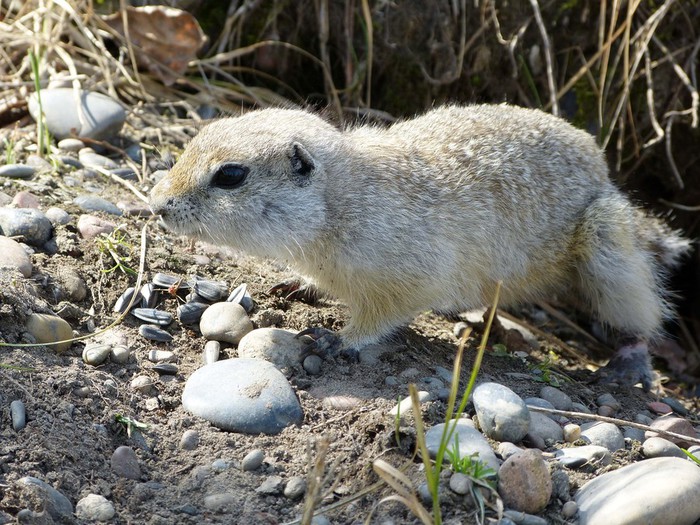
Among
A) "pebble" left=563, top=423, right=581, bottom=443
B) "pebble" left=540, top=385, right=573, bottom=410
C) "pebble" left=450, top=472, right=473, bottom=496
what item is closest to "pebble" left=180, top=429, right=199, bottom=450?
"pebble" left=450, top=472, right=473, bottom=496

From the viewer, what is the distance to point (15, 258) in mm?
4207

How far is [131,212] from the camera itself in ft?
17.2

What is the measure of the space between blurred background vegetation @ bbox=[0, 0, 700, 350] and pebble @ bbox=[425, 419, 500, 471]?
3.52 meters

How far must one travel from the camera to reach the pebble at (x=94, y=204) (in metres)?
5.13

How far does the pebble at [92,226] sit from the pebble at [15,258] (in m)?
0.51

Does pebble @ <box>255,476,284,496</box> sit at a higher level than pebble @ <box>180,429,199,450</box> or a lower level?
higher

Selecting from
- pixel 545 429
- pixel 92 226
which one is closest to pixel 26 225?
pixel 92 226

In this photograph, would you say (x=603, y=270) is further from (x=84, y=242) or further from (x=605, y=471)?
(x=84, y=242)

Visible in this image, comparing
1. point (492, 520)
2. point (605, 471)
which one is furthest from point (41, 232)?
point (605, 471)

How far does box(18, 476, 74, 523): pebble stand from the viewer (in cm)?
306

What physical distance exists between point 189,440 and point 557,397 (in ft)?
6.63

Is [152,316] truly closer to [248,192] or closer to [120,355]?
[120,355]

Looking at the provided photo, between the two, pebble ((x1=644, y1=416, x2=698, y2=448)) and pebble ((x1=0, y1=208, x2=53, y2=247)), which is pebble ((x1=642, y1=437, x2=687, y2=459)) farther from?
pebble ((x1=0, y1=208, x2=53, y2=247))

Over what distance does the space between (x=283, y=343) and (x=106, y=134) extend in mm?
2725
